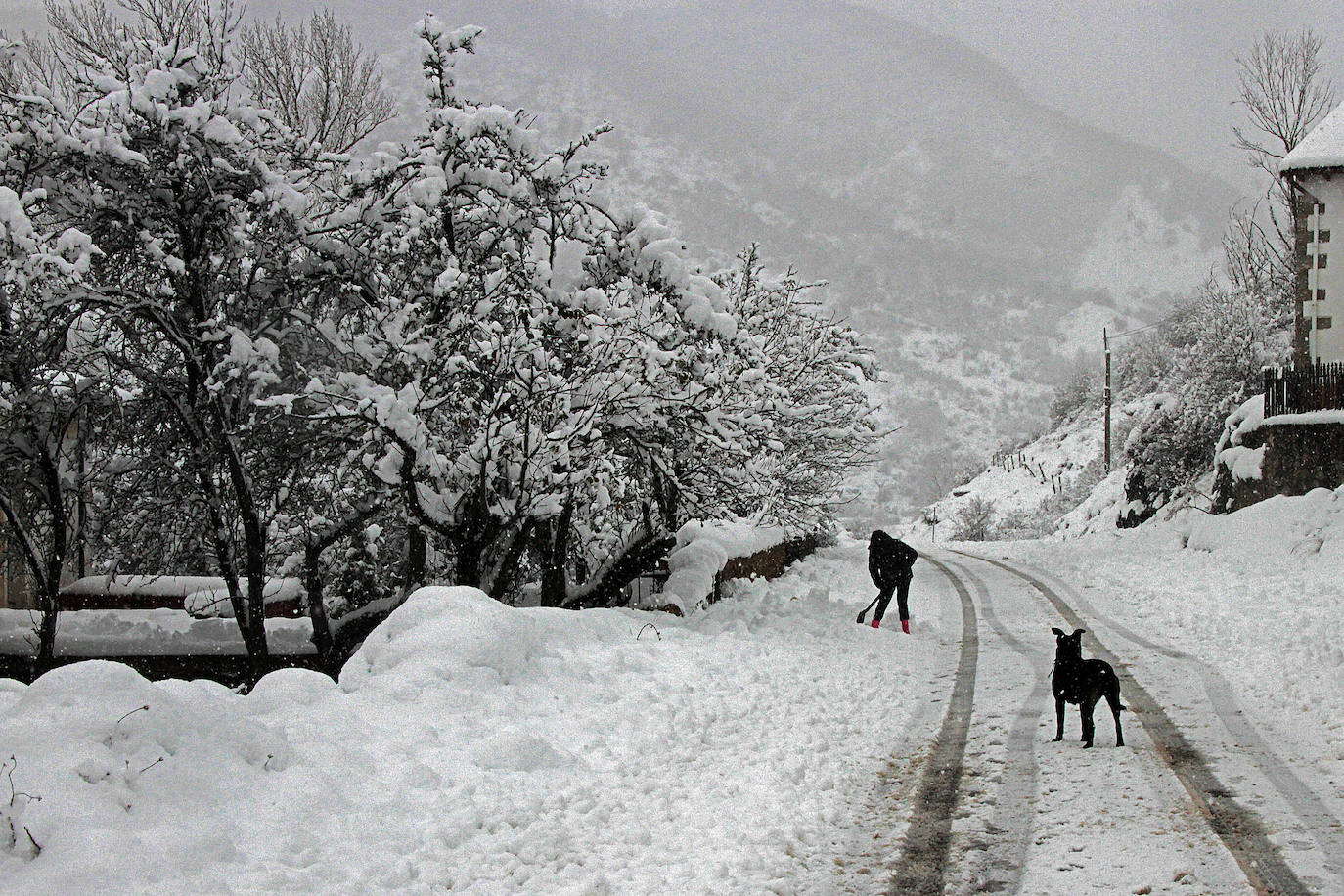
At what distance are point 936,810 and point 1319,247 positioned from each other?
25.0m

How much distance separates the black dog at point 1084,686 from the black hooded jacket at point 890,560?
6.09 metres

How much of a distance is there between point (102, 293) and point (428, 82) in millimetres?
4577

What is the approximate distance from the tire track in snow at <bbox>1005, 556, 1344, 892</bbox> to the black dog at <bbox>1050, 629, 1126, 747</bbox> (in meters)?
0.89

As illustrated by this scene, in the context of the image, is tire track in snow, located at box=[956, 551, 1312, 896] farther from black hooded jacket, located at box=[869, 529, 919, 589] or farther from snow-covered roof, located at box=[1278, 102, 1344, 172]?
snow-covered roof, located at box=[1278, 102, 1344, 172]

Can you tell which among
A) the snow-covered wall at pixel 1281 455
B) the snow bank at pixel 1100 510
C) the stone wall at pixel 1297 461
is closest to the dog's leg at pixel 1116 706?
the stone wall at pixel 1297 461

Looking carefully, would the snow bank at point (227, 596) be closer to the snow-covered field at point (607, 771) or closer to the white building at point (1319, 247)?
the snow-covered field at point (607, 771)

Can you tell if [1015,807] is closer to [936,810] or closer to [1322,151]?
[936,810]

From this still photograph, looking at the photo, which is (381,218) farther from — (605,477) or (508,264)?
(605,477)

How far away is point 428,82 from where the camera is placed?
459 inches

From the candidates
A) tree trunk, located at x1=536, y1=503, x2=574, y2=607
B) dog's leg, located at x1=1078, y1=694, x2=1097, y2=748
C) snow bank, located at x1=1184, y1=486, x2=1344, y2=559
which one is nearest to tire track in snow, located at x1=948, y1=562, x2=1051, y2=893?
dog's leg, located at x1=1078, y1=694, x2=1097, y2=748

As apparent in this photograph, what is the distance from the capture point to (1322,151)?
78.3 ft

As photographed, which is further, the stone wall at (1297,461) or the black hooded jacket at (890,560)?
the stone wall at (1297,461)

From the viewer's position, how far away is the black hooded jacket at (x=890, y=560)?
13.7m

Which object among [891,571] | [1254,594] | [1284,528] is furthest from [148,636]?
[1284,528]
